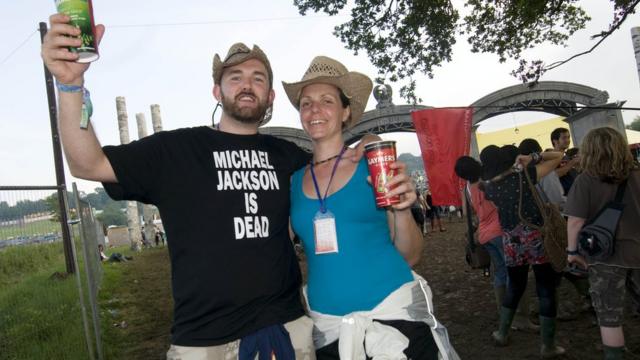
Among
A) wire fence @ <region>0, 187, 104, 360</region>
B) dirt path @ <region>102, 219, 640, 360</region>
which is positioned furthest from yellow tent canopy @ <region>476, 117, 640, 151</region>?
wire fence @ <region>0, 187, 104, 360</region>

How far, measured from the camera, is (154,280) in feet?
45.2

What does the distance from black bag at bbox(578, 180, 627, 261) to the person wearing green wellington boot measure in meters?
0.68

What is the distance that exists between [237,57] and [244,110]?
1.05 feet

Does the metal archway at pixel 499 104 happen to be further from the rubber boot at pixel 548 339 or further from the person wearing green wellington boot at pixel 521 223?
the rubber boot at pixel 548 339

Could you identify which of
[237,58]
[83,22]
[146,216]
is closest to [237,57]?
[237,58]

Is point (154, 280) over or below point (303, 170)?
below

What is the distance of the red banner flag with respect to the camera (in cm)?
1066

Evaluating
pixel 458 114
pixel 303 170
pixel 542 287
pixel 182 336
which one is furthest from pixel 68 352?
pixel 458 114

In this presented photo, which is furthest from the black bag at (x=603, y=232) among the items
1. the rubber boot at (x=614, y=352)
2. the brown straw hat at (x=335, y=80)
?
the brown straw hat at (x=335, y=80)

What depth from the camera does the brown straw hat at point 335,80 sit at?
2463mm

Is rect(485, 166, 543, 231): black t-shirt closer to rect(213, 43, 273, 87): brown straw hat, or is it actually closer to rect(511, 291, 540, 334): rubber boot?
rect(511, 291, 540, 334): rubber boot

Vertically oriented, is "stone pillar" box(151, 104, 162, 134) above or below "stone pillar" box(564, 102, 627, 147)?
above

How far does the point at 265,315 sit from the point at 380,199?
767 millimetres

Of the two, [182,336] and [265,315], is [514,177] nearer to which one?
[265,315]
